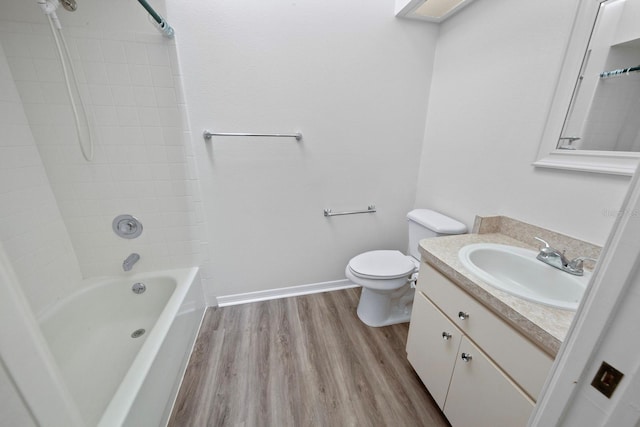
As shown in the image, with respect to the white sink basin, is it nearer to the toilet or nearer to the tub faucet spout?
the toilet

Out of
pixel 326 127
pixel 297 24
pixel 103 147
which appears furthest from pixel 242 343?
pixel 297 24

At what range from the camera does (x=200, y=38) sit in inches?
54.0

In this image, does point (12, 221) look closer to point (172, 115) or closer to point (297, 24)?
point (172, 115)

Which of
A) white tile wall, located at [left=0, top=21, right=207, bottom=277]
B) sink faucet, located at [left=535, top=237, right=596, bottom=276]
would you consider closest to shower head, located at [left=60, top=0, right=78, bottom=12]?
white tile wall, located at [left=0, top=21, right=207, bottom=277]

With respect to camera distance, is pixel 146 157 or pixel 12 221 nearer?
pixel 12 221

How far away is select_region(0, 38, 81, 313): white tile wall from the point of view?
116 cm

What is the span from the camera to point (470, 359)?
91cm

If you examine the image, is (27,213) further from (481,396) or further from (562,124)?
(562,124)

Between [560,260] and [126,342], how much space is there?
233 centimetres

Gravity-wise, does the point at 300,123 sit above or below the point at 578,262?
above

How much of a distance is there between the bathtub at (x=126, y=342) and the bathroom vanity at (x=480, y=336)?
1.25 meters

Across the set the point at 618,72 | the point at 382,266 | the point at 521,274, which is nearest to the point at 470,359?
the point at 521,274

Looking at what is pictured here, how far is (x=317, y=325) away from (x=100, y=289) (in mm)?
1464

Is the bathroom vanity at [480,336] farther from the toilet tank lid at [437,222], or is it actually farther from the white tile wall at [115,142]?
the white tile wall at [115,142]
